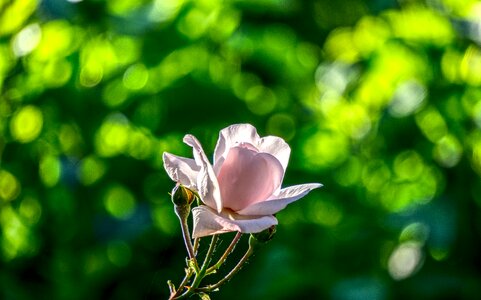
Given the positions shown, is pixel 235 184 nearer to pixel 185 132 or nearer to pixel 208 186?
pixel 208 186

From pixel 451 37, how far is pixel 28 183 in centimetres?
103

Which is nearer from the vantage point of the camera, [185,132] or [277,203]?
[277,203]

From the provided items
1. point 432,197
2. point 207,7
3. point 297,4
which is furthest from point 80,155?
point 432,197

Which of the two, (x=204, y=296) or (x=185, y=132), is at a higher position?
(x=204, y=296)

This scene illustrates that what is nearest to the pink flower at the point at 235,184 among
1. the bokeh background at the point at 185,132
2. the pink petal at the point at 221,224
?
the pink petal at the point at 221,224

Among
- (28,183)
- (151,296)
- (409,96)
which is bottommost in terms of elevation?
(151,296)

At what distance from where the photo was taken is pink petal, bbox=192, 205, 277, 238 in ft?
2.71

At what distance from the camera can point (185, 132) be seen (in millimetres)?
2285

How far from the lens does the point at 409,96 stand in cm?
229

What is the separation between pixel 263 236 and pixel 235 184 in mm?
61

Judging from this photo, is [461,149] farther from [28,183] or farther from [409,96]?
[28,183]

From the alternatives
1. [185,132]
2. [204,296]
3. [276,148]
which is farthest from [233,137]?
[185,132]

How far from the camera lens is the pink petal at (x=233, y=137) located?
908mm

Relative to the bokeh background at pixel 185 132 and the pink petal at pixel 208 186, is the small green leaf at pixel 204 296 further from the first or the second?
the bokeh background at pixel 185 132
